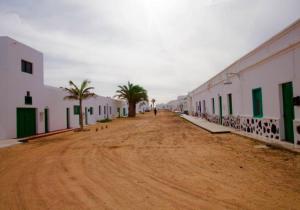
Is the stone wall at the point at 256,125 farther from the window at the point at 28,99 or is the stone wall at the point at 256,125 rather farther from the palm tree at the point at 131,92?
the palm tree at the point at 131,92

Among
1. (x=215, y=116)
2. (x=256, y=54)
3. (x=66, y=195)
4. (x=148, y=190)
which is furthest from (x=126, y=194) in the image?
(x=215, y=116)

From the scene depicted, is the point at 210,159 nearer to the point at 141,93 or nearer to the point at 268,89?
the point at 268,89

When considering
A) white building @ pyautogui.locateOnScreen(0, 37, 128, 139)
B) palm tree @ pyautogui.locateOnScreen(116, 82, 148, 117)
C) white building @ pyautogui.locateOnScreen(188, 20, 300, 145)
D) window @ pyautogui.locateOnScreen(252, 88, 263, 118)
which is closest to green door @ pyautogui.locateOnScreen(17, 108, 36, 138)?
white building @ pyautogui.locateOnScreen(0, 37, 128, 139)

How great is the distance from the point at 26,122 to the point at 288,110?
55.3 feet

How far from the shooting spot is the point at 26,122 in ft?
59.3

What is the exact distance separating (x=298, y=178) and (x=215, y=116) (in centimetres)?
1789

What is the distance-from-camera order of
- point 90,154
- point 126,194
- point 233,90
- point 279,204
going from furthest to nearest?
point 233,90
point 90,154
point 126,194
point 279,204

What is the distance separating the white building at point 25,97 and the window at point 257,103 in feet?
49.4

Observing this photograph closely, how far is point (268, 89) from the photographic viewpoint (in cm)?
1134

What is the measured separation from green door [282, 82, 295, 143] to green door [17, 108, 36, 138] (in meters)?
16.3

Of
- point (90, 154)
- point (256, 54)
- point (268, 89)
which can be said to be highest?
point (256, 54)

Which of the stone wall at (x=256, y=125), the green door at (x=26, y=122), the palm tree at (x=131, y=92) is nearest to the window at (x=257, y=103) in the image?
the stone wall at (x=256, y=125)

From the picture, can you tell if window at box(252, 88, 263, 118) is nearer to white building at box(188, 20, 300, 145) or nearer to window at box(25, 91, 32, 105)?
white building at box(188, 20, 300, 145)

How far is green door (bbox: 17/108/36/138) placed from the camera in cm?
1714
